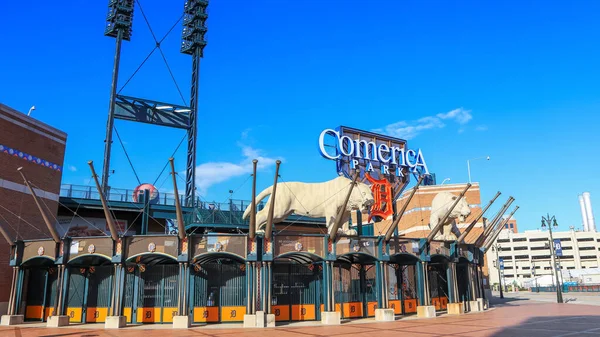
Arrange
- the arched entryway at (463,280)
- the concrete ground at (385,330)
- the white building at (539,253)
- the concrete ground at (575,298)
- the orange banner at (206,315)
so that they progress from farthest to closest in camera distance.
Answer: the white building at (539,253) < the concrete ground at (575,298) < the arched entryway at (463,280) < the orange banner at (206,315) < the concrete ground at (385,330)

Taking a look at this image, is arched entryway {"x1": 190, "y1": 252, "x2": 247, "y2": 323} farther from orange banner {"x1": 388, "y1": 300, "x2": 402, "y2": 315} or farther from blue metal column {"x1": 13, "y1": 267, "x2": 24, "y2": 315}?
blue metal column {"x1": 13, "y1": 267, "x2": 24, "y2": 315}

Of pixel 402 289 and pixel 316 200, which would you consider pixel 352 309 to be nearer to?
pixel 402 289

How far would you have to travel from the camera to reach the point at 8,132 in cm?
3250

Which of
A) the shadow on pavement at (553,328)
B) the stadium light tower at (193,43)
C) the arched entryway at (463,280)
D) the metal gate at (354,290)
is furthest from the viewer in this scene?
the stadium light tower at (193,43)

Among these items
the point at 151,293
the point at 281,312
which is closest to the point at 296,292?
the point at 281,312

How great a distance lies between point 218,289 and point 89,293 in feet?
27.9

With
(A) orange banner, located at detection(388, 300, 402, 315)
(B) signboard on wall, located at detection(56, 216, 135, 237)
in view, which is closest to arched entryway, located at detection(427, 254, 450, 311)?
(A) orange banner, located at detection(388, 300, 402, 315)

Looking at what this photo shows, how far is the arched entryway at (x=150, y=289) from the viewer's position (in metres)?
27.3

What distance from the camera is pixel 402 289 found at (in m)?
32.6

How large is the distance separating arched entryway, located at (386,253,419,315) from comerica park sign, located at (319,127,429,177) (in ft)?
46.5

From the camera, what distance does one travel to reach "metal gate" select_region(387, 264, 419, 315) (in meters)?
31.8

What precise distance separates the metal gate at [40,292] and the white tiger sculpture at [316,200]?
526 inches

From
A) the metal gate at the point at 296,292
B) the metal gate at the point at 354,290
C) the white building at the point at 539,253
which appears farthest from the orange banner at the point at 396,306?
the white building at the point at 539,253

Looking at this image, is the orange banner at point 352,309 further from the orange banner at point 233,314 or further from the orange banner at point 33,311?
the orange banner at point 33,311
